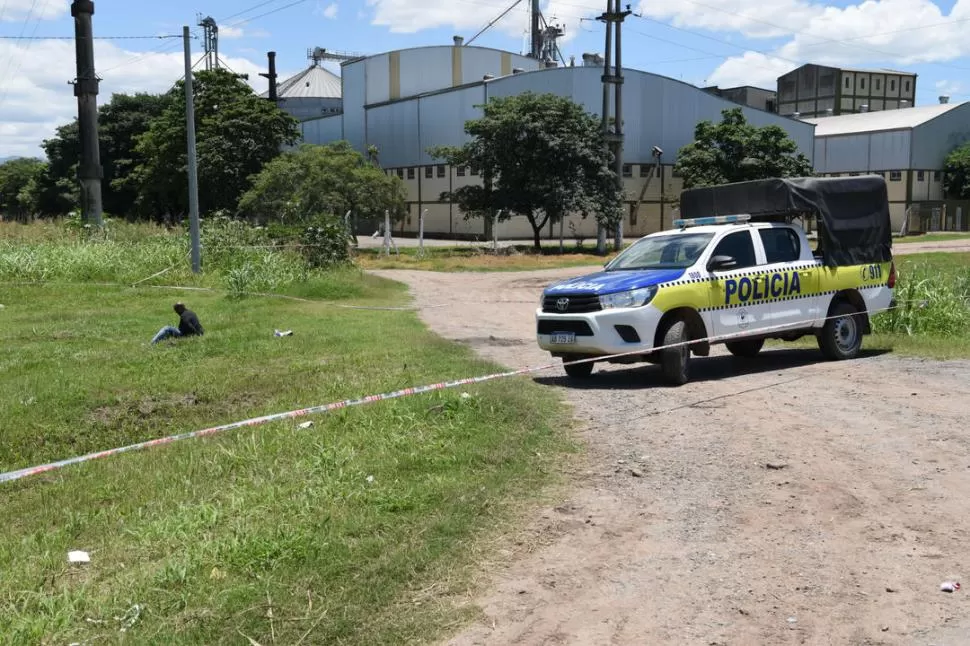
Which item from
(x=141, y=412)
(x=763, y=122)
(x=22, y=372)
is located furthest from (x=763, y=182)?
(x=763, y=122)

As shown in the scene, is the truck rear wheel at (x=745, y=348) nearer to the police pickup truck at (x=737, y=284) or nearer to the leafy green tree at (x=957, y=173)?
the police pickup truck at (x=737, y=284)

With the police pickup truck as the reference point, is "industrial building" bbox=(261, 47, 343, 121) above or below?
above

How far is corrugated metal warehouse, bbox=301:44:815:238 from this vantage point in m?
60.5

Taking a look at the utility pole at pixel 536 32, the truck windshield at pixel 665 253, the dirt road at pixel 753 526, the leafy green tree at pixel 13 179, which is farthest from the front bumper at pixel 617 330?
the leafy green tree at pixel 13 179

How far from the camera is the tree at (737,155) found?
2222 inches

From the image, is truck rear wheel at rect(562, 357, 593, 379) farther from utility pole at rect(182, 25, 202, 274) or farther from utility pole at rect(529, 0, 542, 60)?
utility pole at rect(529, 0, 542, 60)

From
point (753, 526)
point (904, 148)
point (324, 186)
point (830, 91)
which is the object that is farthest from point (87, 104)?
point (830, 91)

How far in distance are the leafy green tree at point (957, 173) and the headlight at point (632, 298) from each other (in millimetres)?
69690

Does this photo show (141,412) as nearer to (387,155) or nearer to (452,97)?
(452,97)

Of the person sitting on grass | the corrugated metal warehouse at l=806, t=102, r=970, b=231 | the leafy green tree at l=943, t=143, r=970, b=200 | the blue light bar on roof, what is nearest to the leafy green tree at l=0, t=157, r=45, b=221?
the corrugated metal warehouse at l=806, t=102, r=970, b=231

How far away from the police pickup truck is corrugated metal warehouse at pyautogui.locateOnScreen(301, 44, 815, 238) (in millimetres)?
45609

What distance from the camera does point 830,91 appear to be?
92125mm

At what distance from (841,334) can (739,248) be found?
7.19ft

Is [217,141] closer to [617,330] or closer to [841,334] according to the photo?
[841,334]
